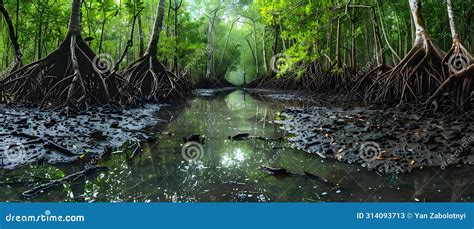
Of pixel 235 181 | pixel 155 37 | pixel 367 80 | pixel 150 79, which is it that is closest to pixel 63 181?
pixel 235 181

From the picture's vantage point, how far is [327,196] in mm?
2830

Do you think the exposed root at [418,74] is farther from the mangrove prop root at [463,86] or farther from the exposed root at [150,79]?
the exposed root at [150,79]

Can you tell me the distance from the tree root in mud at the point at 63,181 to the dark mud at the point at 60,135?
48 centimetres

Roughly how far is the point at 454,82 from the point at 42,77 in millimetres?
7960

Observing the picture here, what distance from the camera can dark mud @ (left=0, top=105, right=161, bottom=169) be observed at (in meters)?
3.71

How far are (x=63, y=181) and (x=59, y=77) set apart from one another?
5.24 metres

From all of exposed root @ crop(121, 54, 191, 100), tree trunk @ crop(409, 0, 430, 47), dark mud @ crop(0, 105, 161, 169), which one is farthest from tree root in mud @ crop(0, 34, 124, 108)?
tree trunk @ crop(409, 0, 430, 47)

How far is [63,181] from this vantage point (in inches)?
119

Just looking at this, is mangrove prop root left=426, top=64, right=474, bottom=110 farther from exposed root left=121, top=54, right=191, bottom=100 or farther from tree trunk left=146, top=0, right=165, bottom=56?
tree trunk left=146, top=0, right=165, bottom=56

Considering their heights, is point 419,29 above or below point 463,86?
above

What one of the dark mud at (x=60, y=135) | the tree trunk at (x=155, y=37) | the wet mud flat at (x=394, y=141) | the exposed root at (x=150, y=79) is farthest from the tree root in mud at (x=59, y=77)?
the wet mud flat at (x=394, y=141)

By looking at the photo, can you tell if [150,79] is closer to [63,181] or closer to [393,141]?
[63,181]

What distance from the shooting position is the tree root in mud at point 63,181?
2.75m

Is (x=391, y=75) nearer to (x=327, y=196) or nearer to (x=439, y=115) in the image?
(x=439, y=115)
